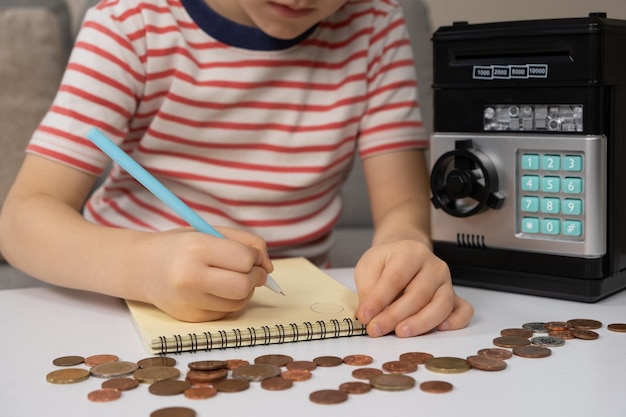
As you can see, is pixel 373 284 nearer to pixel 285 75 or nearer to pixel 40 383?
pixel 40 383

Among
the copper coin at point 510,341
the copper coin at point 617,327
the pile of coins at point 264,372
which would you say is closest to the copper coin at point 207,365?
the pile of coins at point 264,372

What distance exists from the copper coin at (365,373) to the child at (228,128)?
0.27m

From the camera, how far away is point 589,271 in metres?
0.75

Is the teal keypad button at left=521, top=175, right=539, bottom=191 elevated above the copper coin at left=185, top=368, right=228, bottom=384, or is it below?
above

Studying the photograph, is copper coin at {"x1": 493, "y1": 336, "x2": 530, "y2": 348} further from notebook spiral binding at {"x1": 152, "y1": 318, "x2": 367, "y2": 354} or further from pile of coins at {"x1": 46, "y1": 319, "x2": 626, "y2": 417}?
notebook spiral binding at {"x1": 152, "y1": 318, "x2": 367, "y2": 354}

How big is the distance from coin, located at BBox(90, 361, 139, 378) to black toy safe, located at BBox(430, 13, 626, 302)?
15.0 inches

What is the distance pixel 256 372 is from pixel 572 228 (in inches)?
14.4

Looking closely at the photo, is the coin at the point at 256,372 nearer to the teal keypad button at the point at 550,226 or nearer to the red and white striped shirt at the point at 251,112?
the teal keypad button at the point at 550,226

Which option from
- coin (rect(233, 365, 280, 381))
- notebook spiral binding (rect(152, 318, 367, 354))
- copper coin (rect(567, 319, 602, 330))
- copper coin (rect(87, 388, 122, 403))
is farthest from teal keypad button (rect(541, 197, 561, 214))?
copper coin (rect(87, 388, 122, 403))

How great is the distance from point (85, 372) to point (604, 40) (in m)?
0.52

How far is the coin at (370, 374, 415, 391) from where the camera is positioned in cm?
51

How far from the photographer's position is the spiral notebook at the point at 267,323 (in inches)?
23.7

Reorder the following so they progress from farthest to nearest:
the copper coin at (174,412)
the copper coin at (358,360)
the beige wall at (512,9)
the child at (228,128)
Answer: the beige wall at (512,9)
the child at (228,128)
the copper coin at (358,360)
the copper coin at (174,412)

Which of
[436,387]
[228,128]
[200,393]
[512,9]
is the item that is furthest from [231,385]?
[512,9]
